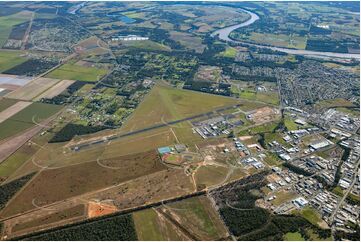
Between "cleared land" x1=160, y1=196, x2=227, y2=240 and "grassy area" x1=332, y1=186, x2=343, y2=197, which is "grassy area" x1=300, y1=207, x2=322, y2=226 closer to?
"grassy area" x1=332, y1=186, x2=343, y2=197

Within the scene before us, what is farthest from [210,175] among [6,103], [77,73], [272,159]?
[77,73]

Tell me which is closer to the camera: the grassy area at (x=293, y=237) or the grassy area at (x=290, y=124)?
the grassy area at (x=293, y=237)

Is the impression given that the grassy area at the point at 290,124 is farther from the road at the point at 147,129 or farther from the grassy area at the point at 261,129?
the road at the point at 147,129

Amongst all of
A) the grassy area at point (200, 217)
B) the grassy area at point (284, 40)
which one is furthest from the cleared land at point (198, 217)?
the grassy area at point (284, 40)

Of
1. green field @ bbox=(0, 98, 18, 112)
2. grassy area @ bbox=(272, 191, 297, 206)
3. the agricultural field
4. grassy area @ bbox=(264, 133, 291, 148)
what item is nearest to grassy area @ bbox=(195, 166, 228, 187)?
the agricultural field

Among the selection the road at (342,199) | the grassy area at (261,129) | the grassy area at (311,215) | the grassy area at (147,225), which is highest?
the grassy area at (261,129)
